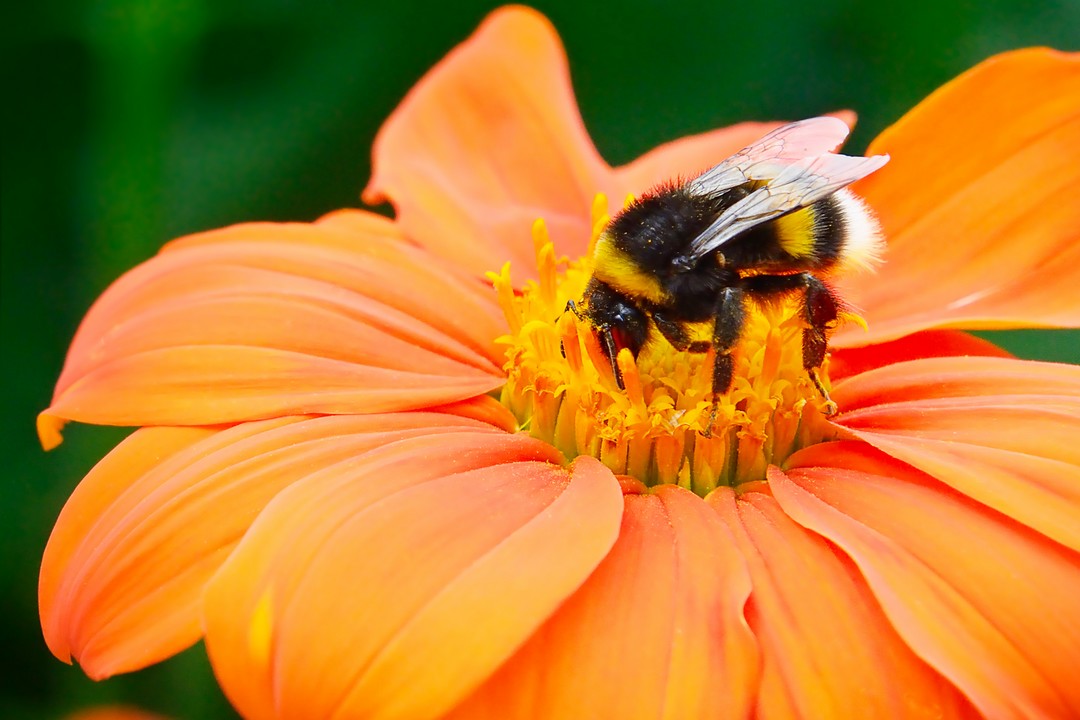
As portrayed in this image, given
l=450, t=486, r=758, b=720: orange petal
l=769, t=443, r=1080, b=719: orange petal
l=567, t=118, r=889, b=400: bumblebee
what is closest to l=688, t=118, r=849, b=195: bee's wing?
l=567, t=118, r=889, b=400: bumblebee

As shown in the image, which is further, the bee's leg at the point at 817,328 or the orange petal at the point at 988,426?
the bee's leg at the point at 817,328

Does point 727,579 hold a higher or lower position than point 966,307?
lower

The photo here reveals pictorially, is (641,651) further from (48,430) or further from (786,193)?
(48,430)

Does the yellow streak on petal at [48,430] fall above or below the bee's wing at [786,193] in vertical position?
below

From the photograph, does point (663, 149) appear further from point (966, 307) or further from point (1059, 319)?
point (1059, 319)

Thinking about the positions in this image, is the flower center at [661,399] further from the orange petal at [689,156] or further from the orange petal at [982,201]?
the orange petal at [689,156]

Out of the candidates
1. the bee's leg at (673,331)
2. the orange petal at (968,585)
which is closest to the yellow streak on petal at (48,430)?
the bee's leg at (673,331)

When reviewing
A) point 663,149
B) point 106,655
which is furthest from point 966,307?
point 106,655

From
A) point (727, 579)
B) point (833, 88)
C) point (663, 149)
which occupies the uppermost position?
point (833, 88)
